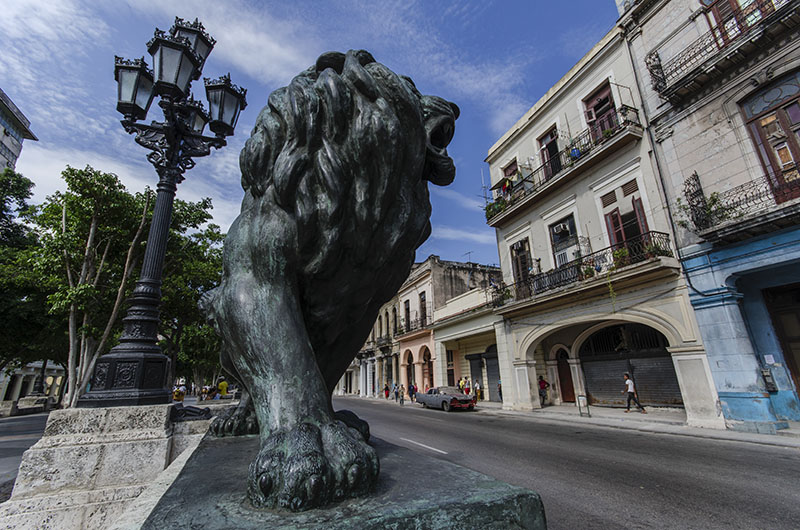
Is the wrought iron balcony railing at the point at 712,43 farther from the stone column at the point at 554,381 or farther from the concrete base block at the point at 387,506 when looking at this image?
the concrete base block at the point at 387,506

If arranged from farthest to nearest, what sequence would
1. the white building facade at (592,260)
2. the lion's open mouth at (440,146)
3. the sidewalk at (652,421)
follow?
the white building facade at (592,260), the sidewalk at (652,421), the lion's open mouth at (440,146)

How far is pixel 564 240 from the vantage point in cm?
1360

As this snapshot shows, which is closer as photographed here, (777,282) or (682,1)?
(777,282)

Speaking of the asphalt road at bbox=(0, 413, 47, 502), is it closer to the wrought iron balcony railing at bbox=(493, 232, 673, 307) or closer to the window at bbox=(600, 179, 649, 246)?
the wrought iron balcony railing at bbox=(493, 232, 673, 307)

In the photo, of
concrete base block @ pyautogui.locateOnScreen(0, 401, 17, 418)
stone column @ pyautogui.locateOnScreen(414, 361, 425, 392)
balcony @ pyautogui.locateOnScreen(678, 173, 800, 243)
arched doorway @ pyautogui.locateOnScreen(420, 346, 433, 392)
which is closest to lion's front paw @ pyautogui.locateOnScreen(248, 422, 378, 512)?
balcony @ pyautogui.locateOnScreen(678, 173, 800, 243)

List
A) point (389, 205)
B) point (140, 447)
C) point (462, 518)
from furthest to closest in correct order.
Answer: point (140, 447) < point (389, 205) < point (462, 518)

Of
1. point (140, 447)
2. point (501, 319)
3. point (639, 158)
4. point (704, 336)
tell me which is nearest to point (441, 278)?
point (501, 319)

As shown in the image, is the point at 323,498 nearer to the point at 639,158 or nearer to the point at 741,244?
the point at 741,244

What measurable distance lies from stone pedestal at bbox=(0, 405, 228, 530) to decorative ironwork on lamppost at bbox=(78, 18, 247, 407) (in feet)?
0.88

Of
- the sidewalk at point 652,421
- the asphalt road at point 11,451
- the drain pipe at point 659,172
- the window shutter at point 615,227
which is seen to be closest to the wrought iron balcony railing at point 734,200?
the drain pipe at point 659,172

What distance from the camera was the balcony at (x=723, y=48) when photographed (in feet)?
27.2

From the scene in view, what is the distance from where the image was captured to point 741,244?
871 cm

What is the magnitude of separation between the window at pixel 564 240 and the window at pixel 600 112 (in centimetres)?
295

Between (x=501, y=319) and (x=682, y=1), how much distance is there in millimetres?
11515
